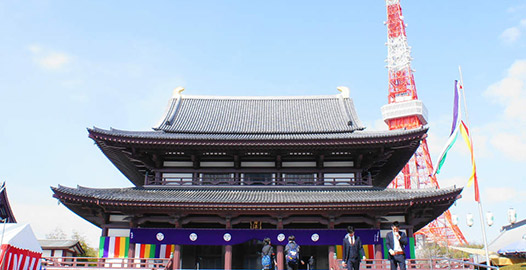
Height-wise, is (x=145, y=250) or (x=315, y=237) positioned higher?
(x=315, y=237)

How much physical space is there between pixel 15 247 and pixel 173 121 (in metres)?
14.0

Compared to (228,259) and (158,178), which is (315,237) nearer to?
(228,259)

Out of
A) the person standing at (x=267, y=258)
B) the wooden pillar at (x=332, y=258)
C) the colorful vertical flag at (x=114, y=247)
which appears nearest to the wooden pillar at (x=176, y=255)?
the colorful vertical flag at (x=114, y=247)

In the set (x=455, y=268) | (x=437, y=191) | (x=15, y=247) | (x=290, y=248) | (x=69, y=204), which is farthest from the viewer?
(x=69, y=204)

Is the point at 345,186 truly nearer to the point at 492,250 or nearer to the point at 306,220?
the point at 306,220

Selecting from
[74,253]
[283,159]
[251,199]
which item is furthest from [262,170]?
[74,253]

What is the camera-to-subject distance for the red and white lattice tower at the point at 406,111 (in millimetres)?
64562

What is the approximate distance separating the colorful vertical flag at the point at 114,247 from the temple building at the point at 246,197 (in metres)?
0.04

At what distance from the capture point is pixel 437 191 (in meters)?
17.3

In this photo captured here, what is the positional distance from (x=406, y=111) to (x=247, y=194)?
2184 inches

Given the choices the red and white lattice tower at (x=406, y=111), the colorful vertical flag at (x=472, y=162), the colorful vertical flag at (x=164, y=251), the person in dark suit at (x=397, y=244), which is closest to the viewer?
the person in dark suit at (x=397, y=244)

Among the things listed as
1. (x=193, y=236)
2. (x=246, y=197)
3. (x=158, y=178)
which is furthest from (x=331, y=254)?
(x=158, y=178)

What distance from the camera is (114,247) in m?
18.4

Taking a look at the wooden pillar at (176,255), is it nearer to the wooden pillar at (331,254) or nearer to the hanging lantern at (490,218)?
the wooden pillar at (331,254)
